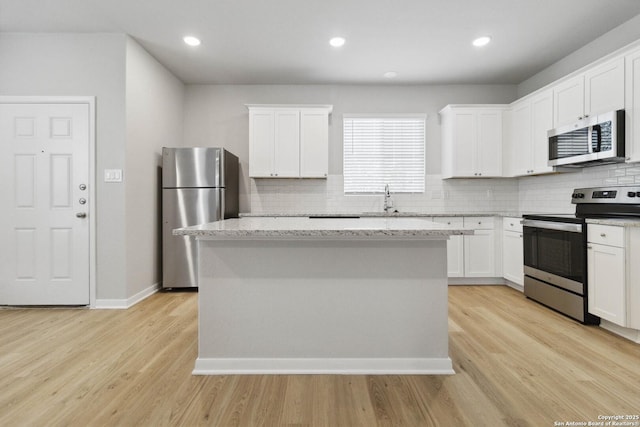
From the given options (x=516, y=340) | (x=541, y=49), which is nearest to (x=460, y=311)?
(x=516, y=340)

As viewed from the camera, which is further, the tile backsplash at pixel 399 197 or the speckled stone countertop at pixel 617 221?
the tile backsplash at pixel 399 197

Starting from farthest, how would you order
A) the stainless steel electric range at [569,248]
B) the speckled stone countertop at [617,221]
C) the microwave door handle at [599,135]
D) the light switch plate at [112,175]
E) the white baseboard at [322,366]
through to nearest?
1. the light switch plate at [112,175]
2. the microwave door handle at [599,135]
3. the stainless steel electric range at [569,248]
4. the speckled stone countertop at [617,221]
5. the white baseboard at [322,366]

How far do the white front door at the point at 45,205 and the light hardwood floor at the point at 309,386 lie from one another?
71cm

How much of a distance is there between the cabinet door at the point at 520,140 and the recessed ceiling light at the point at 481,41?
1030 mm

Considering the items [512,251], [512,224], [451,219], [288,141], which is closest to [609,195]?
[512,224]

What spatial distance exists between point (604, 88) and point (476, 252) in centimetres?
215

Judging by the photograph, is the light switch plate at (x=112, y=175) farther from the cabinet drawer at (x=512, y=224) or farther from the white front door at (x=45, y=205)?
the cabinet drawer at (x=512, y=224)

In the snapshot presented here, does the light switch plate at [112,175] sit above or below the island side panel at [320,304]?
above

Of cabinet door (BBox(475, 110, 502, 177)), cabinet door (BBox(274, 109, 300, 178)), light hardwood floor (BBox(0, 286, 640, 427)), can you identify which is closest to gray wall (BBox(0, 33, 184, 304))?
light hardwood floor (BBox(0, 286, 640, 427))

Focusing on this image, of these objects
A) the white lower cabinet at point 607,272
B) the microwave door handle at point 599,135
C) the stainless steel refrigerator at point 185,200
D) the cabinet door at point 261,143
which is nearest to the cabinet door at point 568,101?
the microwave door handle at point 599,135

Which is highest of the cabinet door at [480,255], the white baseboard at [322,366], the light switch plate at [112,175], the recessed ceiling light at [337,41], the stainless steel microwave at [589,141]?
the recessed ceiling light at [337,41]

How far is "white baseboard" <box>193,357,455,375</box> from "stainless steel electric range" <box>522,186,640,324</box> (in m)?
1.74

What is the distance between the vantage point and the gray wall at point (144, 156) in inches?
139

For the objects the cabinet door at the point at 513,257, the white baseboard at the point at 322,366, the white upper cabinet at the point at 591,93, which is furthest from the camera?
the cabinet door at the point at 513,257
